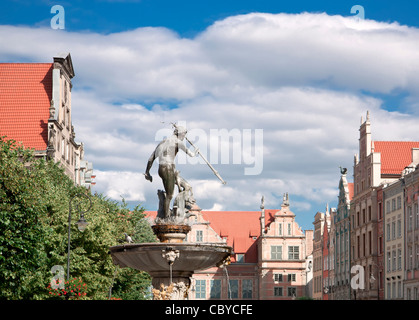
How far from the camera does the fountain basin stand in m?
21.0

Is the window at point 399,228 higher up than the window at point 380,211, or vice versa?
the window at point 380,211

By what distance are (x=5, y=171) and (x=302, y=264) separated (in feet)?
251

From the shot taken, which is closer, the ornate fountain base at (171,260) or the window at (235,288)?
the ornate fountain base at (171,260)

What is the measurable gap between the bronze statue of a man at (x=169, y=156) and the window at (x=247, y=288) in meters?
87.2

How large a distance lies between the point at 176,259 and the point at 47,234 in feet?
46.8

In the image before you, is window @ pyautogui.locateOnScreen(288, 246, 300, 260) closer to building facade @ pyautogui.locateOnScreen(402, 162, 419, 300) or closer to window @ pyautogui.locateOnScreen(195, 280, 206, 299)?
window @ pyautogui.locateOnScreen(195, 280, 206, 299)

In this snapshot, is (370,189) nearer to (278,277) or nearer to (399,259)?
(399,259)

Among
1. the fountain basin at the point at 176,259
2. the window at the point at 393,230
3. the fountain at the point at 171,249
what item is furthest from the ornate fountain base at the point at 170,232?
the window at the point at 393,230

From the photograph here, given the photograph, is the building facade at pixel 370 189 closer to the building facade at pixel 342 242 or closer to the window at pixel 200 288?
the building facade at pixel 342 242

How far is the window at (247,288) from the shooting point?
108375 millimetres

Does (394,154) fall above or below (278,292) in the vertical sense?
above

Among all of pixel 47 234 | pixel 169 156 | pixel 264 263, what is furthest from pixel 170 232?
pixel 264 263

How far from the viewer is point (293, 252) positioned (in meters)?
106
